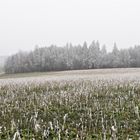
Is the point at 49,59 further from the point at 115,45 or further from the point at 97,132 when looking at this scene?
the point at 97,132

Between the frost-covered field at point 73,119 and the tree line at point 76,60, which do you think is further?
the tree line at point 76,60

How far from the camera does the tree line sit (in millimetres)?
106606

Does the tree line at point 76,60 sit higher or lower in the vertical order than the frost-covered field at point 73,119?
higher

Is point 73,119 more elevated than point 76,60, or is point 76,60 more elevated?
point 76,60

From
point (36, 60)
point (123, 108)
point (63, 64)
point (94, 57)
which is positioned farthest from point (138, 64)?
point (123, 108)

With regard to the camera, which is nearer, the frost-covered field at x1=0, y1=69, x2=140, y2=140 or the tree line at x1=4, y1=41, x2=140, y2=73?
the frost-covered field at x1=0, y1=69, x2=140, y2=140

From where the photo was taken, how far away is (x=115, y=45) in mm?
118312

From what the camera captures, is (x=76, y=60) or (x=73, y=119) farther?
(x=76, y=60)

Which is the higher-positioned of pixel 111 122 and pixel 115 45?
pixel 115 45

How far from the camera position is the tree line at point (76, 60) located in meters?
107

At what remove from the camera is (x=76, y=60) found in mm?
109875

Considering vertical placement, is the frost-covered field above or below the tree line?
below

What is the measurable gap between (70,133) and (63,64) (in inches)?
3899

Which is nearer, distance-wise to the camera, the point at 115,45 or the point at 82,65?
the point at 82,65
